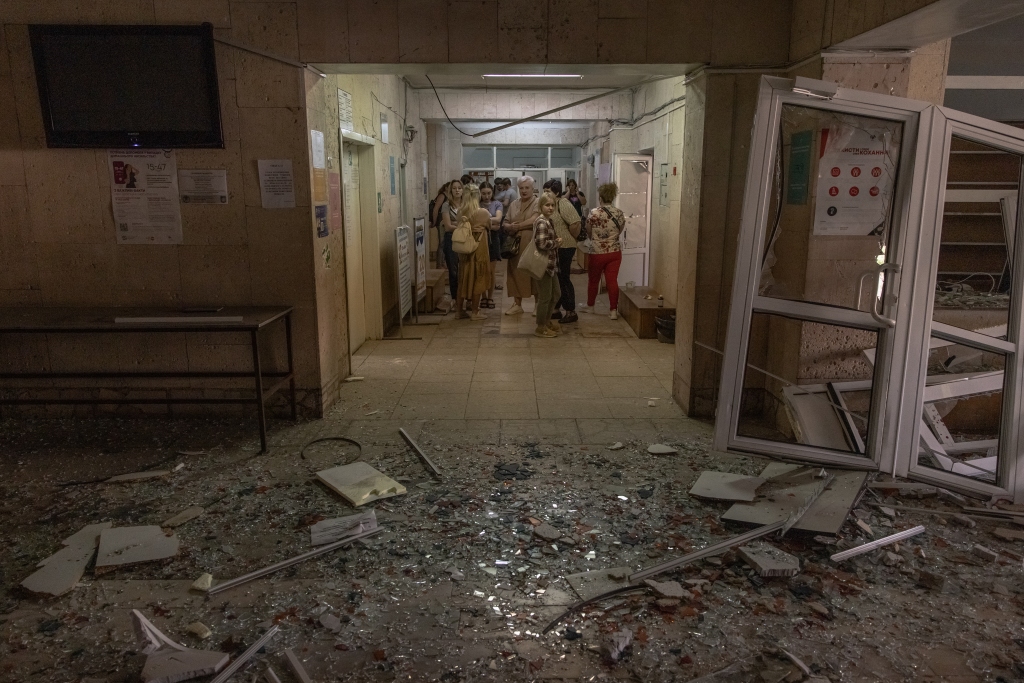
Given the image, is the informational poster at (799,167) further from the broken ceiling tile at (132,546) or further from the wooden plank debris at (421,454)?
the broken ceiling tile at (132,546)

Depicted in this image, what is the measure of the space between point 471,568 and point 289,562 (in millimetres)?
797

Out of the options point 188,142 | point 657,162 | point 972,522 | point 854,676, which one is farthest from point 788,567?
point 657,162

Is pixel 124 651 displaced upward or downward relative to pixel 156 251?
Result: downward

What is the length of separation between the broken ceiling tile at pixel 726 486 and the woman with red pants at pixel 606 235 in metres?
4.47

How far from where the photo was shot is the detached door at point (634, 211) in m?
9.75

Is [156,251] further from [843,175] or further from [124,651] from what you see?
[843,175]

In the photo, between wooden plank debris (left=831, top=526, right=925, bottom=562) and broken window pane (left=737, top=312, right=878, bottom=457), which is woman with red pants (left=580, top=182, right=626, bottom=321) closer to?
broken window pane (left=737, top=312, right=878, bottom=457)

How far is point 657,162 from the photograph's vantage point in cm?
932

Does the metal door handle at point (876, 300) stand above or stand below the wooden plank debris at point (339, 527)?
above

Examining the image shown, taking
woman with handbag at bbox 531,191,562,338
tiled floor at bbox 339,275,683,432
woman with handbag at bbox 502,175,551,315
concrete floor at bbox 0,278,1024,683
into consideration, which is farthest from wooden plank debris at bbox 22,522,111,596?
woman with handbag at bbox 502,175,551,315

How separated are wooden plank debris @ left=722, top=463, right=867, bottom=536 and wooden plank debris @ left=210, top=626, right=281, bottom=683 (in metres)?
2.09

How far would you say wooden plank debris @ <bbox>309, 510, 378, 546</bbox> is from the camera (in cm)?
322

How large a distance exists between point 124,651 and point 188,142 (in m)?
3.22

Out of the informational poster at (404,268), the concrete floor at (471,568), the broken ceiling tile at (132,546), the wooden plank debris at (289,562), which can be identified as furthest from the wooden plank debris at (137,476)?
the informational poster at (404,268)
